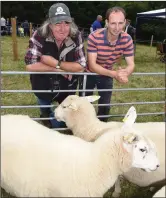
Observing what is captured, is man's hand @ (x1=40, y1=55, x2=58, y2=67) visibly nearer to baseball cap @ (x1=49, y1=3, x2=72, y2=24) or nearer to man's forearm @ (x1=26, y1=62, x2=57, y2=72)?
man's forearm @ (x1=26, y1=62, x2=57, y2=72)

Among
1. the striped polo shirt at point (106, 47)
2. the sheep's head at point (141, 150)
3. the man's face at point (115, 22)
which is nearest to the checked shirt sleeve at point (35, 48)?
the striped polo shirt at point (106, 47)

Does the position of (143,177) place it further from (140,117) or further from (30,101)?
(30,101)

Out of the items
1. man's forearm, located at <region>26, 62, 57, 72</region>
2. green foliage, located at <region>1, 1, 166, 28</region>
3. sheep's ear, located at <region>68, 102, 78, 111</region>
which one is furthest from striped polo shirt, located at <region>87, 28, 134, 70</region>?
green foliage, located at <region>1, 1, 166, 28</region>

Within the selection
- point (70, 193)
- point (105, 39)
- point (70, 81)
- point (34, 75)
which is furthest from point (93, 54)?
point (70, 193)

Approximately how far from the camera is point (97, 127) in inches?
111

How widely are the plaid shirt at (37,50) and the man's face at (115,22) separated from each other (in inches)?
12.7

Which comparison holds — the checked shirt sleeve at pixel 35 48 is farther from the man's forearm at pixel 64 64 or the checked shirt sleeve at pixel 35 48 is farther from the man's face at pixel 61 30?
the man's face at pixel 61 30

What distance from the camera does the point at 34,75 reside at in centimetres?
321

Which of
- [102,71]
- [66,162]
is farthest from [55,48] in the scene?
[66,162]

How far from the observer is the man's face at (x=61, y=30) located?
9.24 ft

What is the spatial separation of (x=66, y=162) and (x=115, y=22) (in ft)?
5.08

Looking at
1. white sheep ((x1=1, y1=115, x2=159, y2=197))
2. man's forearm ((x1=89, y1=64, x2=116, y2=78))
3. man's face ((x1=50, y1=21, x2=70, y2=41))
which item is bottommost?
white sheep ((x1=1, y1=115, x2=159, y2=197))

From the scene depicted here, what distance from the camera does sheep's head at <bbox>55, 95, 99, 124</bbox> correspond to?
2.93m

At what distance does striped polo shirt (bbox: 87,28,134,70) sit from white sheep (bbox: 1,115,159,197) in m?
1.24
